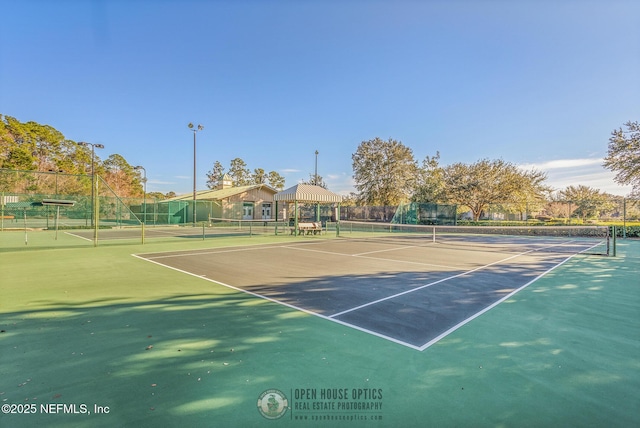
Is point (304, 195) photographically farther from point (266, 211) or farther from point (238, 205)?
point (266, 211)

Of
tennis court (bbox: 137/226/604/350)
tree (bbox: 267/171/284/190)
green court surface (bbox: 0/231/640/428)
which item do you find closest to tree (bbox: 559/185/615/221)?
tennis court (bbox: 137/226/604/350)

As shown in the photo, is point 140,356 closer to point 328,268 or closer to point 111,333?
point 111,333

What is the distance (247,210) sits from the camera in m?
39.8

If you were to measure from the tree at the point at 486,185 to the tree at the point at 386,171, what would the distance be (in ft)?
30.8

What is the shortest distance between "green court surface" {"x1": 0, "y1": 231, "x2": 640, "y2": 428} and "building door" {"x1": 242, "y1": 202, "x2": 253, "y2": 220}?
113ft

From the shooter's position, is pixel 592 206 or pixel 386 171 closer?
pixel 592 206

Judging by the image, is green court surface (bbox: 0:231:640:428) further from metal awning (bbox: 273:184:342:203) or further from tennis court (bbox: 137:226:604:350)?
metal awning (bbox: 273:184:342:203)

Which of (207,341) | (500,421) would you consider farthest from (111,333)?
(500,421)

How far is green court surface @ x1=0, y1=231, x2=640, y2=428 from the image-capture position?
91.4 inches

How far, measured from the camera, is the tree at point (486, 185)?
1163 inches

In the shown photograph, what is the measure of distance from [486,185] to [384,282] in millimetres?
28163

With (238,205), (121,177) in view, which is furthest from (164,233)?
(121,177)

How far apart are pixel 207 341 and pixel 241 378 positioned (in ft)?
3.30

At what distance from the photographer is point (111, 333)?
379cm
